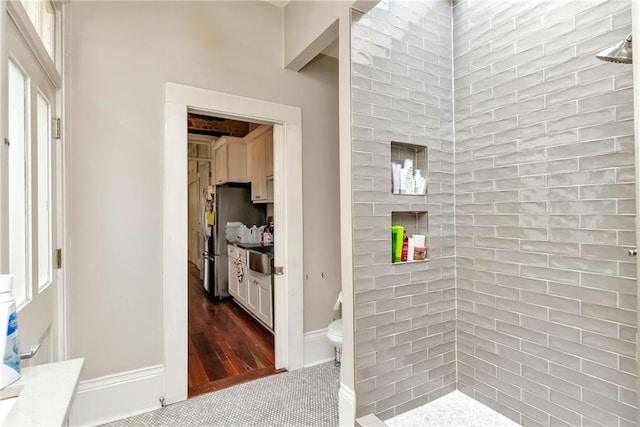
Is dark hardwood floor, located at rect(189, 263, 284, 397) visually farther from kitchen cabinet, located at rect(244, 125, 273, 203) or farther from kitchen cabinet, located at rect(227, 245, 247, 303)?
kitchen cabinet, located at rect(244, 125, 273, 203)

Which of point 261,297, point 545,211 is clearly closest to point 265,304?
point 261,297

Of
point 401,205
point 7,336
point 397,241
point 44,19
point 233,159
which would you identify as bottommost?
point 7,336

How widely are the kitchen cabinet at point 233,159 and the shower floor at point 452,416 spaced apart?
3.48 m

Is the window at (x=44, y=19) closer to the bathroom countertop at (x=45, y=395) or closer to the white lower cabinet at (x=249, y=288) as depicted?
the bathroom countertop at (x=45, y=395)

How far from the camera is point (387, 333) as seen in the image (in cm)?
183

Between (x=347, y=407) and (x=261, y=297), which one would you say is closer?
(x=347, y=407)

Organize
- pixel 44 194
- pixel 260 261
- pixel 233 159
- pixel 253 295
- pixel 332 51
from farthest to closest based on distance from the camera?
1. pixel 233 159
2. pixel 253 295
3. pixel 260 261
4. pixel 332 51
5. pixel 44 194

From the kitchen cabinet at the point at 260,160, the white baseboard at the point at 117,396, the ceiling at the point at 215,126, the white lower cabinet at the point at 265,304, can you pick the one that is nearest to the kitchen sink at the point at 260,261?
the white lower cabinet at the point at 265,304

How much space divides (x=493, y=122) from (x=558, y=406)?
1.59m

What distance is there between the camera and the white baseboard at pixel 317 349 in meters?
2.58

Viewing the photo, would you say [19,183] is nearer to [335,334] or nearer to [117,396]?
[117,396]

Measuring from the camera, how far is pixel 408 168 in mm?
1951

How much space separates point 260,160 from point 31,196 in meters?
2.76

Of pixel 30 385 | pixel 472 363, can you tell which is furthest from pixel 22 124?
pixel 472 363
